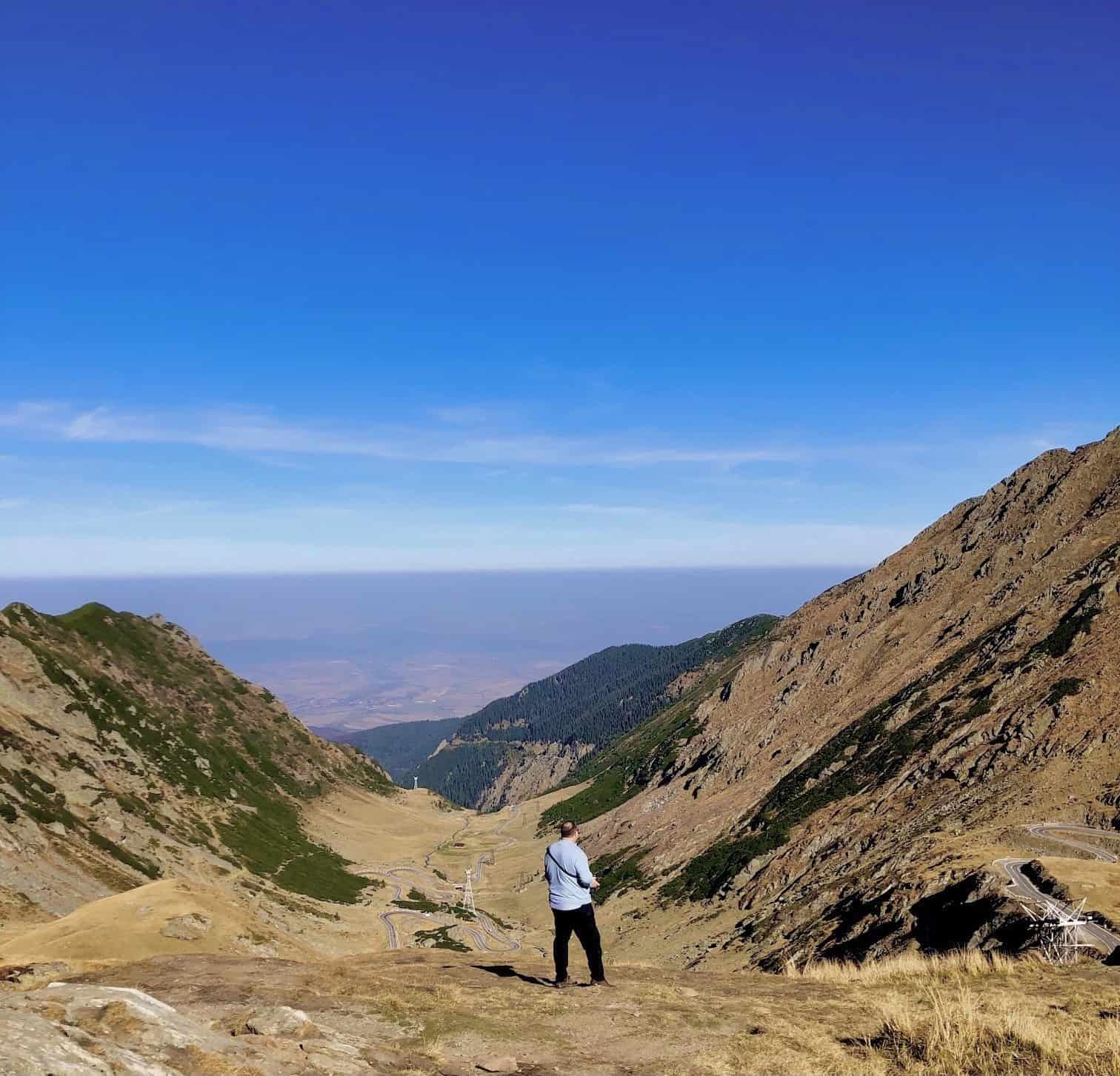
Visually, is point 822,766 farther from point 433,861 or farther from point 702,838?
point 433,861

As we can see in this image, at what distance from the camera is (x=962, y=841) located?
170 feet

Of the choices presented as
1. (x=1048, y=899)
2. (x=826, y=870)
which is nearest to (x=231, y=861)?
(x=826, y=870)

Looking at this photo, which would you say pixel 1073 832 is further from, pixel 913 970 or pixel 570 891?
pixel 570 891

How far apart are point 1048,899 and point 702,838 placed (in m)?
68.7

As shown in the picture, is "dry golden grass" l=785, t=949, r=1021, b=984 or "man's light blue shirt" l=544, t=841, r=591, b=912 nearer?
"man's light blue shirt" l=544, t=841, r=591, b=912

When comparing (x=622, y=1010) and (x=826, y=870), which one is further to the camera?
(x=826, y=870)

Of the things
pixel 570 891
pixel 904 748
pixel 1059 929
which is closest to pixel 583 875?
pixel 570 891

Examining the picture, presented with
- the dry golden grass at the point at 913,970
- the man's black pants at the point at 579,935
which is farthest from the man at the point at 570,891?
the dry golden grass at the point at 913,970

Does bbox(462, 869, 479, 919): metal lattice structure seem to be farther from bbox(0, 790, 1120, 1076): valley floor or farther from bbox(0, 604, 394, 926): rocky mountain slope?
bbox(0, 790, 1120, 1076): valley floor

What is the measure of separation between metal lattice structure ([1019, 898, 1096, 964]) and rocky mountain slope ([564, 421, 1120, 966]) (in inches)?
112

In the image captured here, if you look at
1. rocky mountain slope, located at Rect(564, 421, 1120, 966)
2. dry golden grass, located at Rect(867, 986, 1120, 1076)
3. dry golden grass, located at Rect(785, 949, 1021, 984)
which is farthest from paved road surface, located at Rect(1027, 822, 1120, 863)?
dry golden grass, located at Rect(867, 986, 1120, 1076)

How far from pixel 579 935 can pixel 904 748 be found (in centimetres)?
7301

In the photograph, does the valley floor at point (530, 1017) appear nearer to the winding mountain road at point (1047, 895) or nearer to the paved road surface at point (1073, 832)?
the winding mountain road at point (1047, 895)

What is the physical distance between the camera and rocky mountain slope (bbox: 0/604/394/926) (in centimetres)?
6869
